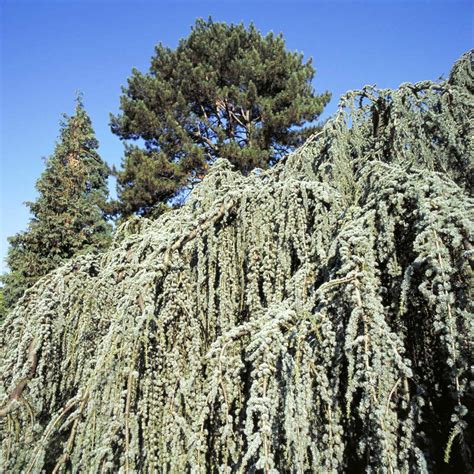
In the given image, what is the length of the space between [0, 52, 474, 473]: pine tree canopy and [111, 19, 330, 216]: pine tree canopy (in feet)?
24.9

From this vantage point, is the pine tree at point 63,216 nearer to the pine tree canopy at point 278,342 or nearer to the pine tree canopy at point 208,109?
the pine tree canopy at point 208,109

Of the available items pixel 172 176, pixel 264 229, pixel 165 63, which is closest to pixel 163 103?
pixel 165 63

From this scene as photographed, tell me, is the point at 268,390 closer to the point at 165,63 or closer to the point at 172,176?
the point at 172,176

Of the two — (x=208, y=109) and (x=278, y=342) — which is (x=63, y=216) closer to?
(x=208, y=109)

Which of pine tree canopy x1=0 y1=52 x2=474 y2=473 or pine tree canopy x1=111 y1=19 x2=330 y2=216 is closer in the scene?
pine tree canopy x1=0 y1=52 x2=474 y2=473

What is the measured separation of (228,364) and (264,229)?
1.99 feet

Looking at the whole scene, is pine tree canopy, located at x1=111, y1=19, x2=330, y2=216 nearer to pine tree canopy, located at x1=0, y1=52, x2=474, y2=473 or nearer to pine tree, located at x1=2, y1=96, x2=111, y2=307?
pine tree, located at x1=2, y1=96, x2=111, y2=307

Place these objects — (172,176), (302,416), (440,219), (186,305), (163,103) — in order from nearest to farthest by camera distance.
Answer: (302,416) → (440,219) → (186,305) → (172,176) → (163,103)

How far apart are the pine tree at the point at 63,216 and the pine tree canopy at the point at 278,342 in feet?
24.9

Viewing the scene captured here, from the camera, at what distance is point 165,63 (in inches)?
425

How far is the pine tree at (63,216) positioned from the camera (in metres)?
9.48

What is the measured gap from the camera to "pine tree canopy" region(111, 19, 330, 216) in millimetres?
9508

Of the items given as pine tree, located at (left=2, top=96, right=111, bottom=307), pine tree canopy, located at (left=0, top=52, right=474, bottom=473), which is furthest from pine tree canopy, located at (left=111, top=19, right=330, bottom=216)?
pine tree canopy, located at (left=0, top=52, right=474, bottom=473)

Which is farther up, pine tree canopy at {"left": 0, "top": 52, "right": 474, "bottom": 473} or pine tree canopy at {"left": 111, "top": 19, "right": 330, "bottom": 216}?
pine tree canopy at {"left": 111, "top": 19, "right": 330, "bottom": 216}
